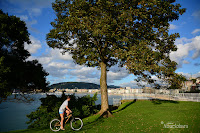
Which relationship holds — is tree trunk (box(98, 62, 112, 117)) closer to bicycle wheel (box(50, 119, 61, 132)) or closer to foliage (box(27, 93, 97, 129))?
foliage (box(27, 93, 97, 129))

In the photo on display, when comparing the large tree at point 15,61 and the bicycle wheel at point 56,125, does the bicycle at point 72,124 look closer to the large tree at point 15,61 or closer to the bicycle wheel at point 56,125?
the bicycle wheel at point 56,125

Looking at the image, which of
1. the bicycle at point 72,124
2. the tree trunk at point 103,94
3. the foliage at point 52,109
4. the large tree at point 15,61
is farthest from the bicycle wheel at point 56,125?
the tree trunk at point 103,94

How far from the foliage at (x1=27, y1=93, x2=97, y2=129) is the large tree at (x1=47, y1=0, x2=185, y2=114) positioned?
3145mm

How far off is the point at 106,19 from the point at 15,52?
29.5 feet

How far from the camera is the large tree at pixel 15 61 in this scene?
12821mm

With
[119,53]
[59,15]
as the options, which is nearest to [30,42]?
[59,15]

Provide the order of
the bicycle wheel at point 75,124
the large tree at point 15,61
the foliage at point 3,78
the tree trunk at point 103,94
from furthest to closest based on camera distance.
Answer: the tree trunk at point 103,94 < the large tree at point 15,61 < the foliage at point 3,78 < the bicycle wheel at point 75,124

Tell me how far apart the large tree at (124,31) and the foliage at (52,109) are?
10.3ft

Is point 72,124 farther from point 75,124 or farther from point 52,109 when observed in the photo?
point 52,109

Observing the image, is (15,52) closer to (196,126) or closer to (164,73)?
(164,73)

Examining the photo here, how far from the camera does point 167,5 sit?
16781 millimetres

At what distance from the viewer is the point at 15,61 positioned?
46.6 ft

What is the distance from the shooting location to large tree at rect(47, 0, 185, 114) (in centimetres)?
1457

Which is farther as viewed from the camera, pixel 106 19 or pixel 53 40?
pixel 53 40
